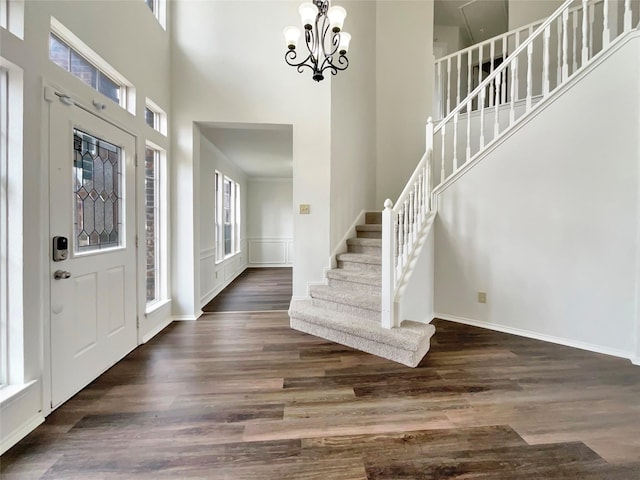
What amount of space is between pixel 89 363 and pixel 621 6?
289 inches

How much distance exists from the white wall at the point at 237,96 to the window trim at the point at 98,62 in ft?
2.34

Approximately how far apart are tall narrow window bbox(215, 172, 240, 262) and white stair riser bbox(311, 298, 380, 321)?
107 inches

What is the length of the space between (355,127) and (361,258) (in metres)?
2.04

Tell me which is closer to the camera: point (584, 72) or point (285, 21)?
point (584, 72)

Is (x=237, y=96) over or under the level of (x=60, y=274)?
over

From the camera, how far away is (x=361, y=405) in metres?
1.83

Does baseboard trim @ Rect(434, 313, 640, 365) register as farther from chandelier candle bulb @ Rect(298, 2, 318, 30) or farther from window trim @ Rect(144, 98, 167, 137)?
window trim @ Rect(144, 98, 167, 137)

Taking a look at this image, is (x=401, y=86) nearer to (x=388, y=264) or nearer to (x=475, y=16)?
(x=475, y=16)

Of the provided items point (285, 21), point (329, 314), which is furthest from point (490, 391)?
point (285, 21)

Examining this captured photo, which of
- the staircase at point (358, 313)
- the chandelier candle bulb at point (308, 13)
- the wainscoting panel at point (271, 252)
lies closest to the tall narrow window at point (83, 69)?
the chandelier candle bulb at point (308, 13)

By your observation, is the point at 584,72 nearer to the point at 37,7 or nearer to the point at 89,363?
the point at 37,7

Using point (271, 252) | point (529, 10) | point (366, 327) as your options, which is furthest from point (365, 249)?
point (529, 10)

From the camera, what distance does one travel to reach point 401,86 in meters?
4.82

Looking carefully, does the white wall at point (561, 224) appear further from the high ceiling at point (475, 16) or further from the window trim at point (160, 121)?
the high ceiling at point (475, 16)
